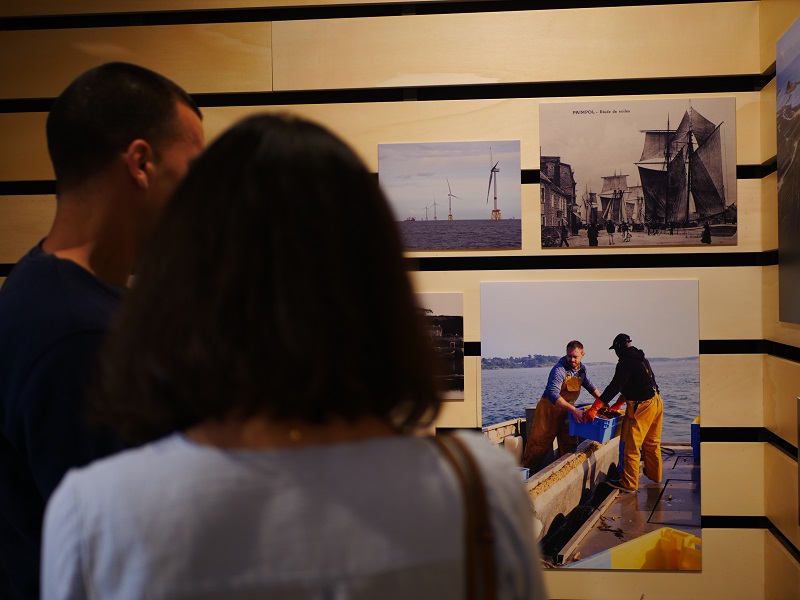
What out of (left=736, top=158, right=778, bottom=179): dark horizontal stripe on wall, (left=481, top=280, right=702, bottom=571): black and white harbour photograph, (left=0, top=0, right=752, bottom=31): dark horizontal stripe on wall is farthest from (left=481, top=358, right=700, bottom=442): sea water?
(left=0, top=0, right=752, bottom=31): dark horizontal stripe on wall

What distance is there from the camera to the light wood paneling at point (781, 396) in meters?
2.01

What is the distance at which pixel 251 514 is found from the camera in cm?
66

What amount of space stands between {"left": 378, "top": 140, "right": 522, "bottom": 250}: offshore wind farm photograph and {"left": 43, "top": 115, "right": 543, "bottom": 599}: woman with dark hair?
5.29 feet

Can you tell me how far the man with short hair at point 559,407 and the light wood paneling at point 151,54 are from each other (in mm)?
1307

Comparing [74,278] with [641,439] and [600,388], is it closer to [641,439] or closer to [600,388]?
[600,388]

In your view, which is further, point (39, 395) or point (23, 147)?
point (23, 147)

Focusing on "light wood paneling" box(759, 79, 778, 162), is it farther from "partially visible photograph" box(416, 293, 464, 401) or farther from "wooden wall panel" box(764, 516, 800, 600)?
"wooden wall panel" box(764, 516, 800, 600)

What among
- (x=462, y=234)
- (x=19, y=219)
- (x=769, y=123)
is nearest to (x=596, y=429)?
(x=462, y=234)

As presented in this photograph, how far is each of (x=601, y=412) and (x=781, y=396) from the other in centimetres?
51

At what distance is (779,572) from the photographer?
211 centimetres

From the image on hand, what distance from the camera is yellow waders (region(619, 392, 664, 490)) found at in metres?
2.28

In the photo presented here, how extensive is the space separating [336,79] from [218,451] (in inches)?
73.8

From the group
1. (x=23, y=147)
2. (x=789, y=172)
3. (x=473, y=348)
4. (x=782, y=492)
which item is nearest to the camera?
(x=789, y=172)

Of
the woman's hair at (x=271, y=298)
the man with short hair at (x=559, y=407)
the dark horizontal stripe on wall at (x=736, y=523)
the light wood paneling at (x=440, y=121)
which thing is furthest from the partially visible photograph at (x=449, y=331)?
the woman's hair at (x=271, y=298)
